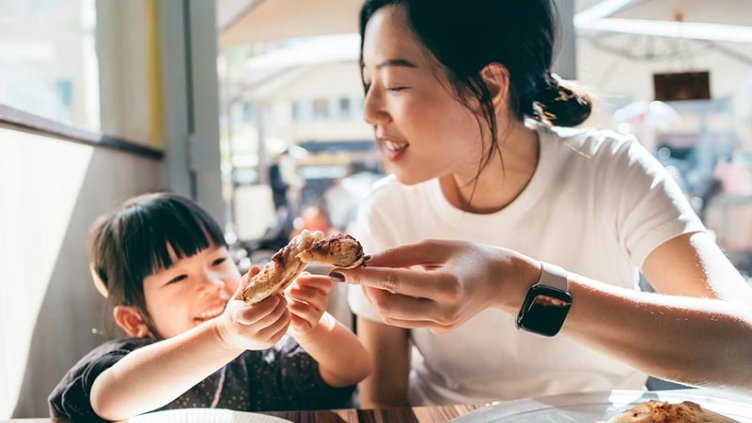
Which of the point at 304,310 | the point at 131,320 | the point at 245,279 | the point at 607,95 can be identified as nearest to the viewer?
the point at 245,279

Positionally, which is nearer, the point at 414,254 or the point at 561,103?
the point at 414,254

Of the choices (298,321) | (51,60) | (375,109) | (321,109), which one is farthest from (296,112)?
(298,321)

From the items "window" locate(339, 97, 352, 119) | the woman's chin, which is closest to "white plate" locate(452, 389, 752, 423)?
the woman's chin

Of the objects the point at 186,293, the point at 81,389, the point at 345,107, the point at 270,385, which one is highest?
the point at 345,107

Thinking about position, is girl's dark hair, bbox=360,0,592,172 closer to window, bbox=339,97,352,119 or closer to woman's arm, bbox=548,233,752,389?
woman's arm, bbox=548,233,752,389

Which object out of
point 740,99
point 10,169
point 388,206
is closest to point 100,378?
point 10,169

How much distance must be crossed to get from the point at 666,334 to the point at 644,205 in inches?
13.6

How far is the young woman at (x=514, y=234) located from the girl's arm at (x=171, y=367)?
22 centimetres

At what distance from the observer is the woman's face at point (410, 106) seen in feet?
3.89

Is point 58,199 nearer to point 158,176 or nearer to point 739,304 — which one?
point 158,176

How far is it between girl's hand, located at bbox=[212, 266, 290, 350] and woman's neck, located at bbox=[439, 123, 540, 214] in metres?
0.58

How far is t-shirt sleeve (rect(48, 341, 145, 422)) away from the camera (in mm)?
982

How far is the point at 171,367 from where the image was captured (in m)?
0.98

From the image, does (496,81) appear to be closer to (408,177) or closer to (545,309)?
(408,177)
